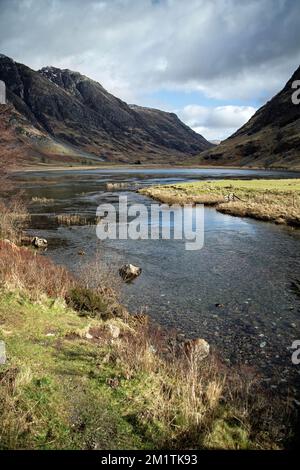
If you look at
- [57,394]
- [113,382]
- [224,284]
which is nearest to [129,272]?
[224,284]

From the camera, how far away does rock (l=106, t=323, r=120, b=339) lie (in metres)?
12.4

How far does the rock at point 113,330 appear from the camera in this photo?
40.6 feet

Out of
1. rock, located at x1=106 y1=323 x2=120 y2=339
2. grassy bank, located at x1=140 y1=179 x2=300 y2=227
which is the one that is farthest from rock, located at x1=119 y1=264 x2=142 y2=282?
grassy bank, located at x1=140 y1=179 x2=300 y2=227

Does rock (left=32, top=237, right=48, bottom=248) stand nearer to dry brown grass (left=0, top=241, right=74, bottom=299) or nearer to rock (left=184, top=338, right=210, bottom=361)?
dry brown grass (left=0, top=241, right=74, bottom=299)

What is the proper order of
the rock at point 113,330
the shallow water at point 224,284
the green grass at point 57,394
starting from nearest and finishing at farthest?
1. the green grass at point 57,394
2. the rock at point 113,330
3. the shallow water at point 224,284

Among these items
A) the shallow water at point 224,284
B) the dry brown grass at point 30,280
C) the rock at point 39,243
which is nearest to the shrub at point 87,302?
the dry brown grass at point 30,280

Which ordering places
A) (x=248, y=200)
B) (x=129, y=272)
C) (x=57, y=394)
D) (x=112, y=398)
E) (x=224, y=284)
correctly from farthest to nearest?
(x=248, y=200) → (x=129, y=272) → (x=224, y=284) → (x=112, y=398) → (x=57, y=394)

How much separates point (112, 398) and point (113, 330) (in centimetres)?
439

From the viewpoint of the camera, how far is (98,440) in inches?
273

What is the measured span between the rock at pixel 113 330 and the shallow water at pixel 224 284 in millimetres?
2713

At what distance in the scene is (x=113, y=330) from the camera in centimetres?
1261

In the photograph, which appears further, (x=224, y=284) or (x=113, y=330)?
(x=224, y=284)

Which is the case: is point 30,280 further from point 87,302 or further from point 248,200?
point 248,200

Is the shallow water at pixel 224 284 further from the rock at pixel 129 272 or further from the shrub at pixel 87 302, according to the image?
the shrub at pixel 87 302
